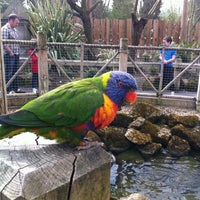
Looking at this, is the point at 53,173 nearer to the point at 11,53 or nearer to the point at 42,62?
the point at 42,62

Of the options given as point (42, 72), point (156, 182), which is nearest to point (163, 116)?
point (156, 182)

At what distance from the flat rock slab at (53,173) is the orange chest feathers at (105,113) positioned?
18cm

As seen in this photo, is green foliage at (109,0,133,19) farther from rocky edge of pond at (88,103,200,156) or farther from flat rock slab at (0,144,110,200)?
flat rock slab at (0,144,110,200)

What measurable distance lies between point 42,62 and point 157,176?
10.5 ft

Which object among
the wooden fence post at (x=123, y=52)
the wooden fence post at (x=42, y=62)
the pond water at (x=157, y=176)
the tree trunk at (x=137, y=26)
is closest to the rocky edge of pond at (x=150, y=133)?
the pond water at (x=157, y=176)

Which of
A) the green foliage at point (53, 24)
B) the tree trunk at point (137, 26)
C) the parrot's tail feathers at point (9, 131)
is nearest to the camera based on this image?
the parrot's tail feathers at point (9, 131)

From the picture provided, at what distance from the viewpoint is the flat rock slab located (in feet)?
3.51

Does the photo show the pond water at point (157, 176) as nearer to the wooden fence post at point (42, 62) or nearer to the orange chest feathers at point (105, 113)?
the wooden fence post at point (42, 62)

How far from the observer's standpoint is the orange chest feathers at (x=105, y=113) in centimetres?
159

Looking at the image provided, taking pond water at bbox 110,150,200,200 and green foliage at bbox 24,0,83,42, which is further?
green foliage at bbox 24,0,83,42

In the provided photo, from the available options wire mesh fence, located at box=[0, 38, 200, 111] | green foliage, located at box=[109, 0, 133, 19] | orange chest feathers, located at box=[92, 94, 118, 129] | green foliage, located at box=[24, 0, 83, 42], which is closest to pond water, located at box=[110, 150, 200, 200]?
wire mesh fence, located at box=[0, 38, 200, 111]

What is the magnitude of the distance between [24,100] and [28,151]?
5.14 metres

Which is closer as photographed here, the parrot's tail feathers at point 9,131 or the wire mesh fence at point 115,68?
the parrot's tail feathers at point 9,131

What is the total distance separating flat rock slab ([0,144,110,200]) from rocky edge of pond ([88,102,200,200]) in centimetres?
394
